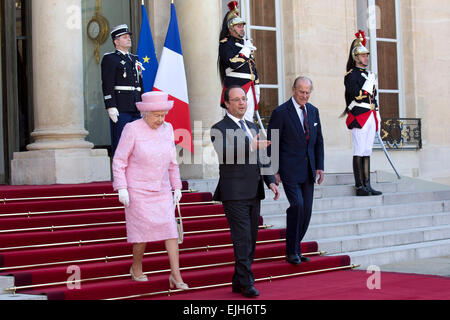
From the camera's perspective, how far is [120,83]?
32.1 ft

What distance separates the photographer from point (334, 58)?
14.5 m

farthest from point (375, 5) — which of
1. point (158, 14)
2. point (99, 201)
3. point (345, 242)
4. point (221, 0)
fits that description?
point (99, 201)

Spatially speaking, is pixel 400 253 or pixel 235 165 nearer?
pixel 235 165

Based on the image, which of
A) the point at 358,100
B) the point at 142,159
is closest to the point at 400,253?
the point at 358,100

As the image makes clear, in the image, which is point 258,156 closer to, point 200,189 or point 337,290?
point 337,290

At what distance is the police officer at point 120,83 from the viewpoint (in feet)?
31.6

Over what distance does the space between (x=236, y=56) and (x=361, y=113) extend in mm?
2183

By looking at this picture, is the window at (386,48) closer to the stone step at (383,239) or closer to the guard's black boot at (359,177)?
the guard's black boot at (359,177)

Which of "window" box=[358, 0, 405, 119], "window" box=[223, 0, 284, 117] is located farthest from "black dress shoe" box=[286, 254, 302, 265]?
"window" box=[358, 0, 405, 119]

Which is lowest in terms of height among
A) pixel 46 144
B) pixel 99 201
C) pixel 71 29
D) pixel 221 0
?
pixel 99 201

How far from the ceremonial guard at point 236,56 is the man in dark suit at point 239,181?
3352 millimetres

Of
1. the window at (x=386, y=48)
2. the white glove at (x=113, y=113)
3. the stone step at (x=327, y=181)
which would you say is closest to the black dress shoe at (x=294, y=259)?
the stone step at (x=327, y=181)

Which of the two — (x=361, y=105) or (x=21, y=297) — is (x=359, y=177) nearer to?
(x=361, y=105)

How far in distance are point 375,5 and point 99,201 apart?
27.8ft
